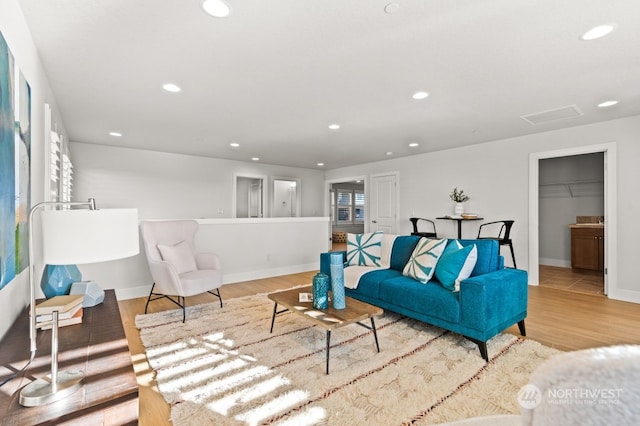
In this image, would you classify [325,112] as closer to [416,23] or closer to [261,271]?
[416,23]

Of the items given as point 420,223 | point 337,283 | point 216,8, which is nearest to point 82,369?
point 337,283

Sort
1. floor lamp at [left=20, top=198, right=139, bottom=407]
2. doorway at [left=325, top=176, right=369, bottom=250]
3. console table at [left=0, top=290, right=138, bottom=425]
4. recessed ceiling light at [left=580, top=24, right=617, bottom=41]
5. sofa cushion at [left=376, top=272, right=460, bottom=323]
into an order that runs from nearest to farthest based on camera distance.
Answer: console table at [left=0, top=290, right=138, bottom=425], floor lamp at [left=20, top=198, right=139, bottom=407], recessed ceiling light at [left=580, top=24, right=617, bottom=41], sofa cushion at [left=376, top=272, right=460, bottom=323], doorway at [left=325, top=176, right=369, bottom=250]

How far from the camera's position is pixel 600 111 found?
3.63 m

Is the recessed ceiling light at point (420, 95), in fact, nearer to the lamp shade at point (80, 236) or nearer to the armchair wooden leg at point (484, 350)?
the armchair wooden leg at point (484, 350)

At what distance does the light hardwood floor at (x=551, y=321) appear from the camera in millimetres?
1998

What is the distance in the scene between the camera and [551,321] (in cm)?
320

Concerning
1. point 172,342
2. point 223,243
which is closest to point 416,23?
point 172,342

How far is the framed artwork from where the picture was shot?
1274 mm

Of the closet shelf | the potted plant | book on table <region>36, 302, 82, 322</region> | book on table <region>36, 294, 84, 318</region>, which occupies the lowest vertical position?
book on table <region>36, 302, 82, 322</region>

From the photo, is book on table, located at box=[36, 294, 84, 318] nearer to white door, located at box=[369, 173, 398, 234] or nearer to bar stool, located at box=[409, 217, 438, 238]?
bar stool, located at box=[409, 217, 438, 238]

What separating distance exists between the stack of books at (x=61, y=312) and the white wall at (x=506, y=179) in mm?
5446

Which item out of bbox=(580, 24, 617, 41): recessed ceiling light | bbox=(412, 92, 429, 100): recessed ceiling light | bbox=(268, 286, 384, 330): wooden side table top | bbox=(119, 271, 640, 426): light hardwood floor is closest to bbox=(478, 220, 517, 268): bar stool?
bbox=(119, 271, 640, 426): light hardwood floor

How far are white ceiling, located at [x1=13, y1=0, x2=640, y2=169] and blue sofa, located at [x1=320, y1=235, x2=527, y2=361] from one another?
158cm

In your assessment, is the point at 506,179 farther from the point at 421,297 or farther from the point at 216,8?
the point at 216,8
